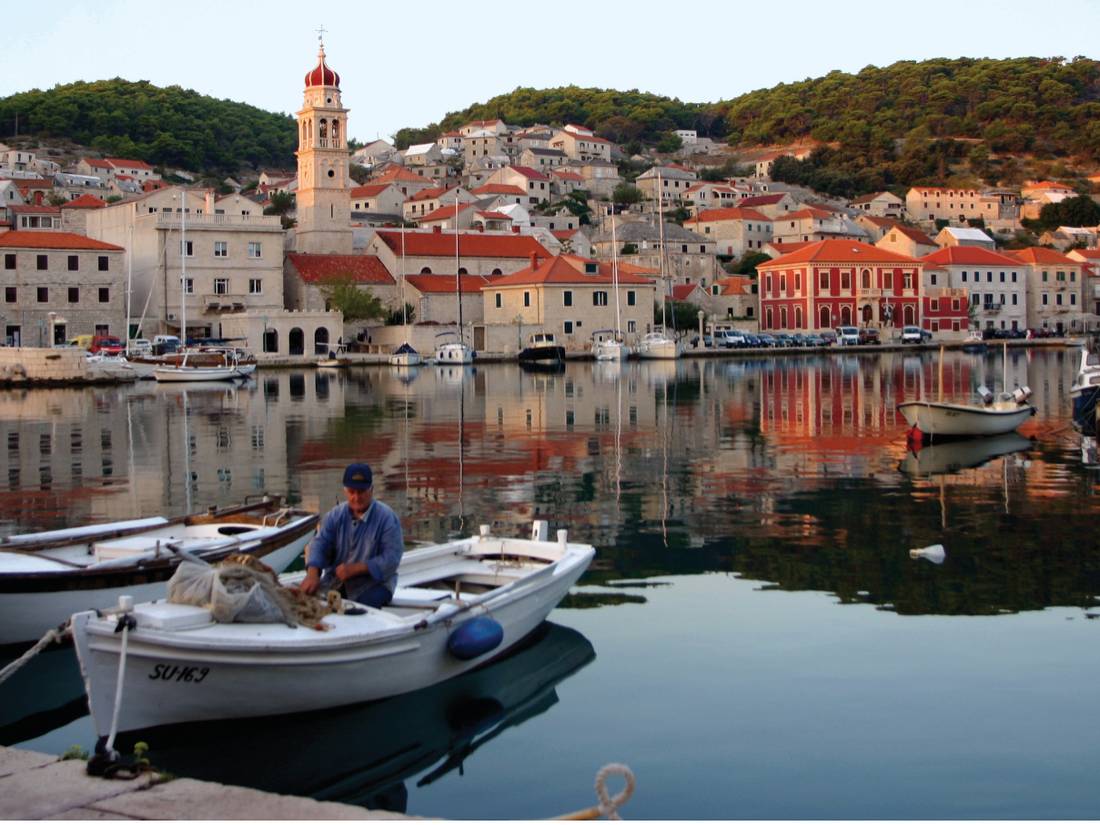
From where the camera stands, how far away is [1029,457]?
2402cm

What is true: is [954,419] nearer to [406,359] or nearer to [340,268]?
[406,359]

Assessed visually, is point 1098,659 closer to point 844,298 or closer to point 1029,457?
point 1029,457

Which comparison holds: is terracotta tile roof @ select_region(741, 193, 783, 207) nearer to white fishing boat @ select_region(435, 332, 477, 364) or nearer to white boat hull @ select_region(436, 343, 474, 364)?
white fishing boat @ select_region(435, 332, 477, 364)

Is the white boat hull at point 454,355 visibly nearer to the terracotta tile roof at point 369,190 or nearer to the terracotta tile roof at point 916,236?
the terracotta tile roof at point 916,236

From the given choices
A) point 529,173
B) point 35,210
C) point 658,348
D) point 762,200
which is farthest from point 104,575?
point 529,173

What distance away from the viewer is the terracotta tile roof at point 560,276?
75125 mm

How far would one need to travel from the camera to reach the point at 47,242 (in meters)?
64.0

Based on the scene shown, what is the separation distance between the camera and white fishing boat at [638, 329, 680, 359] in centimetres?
7356

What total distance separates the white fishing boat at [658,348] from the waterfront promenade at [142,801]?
2675 inches

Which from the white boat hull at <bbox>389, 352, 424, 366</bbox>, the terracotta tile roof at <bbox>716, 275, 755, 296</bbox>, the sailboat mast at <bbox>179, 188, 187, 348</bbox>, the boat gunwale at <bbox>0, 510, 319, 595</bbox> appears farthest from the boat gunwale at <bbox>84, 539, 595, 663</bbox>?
the terracotta tile roof at <bbox>716, 275, 755, 296</bbox>

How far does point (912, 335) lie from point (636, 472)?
234ft

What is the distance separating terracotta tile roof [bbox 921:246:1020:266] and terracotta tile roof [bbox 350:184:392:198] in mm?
Answer: 52085

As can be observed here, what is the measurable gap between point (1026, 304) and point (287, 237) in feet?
193

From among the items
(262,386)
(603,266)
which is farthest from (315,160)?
(262,386)
